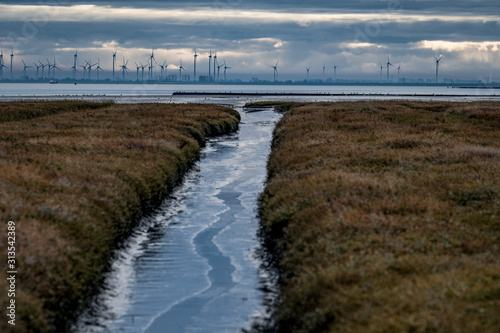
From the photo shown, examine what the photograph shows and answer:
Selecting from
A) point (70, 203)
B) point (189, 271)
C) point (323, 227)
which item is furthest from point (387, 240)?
point (70, 203)

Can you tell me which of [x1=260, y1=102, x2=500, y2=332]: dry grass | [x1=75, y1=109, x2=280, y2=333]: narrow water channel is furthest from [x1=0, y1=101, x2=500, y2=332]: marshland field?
[x1=75, y1=109, x2=280, y2=333]: narrow water channel

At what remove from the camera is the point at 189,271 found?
18.8 metres

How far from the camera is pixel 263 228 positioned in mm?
23250

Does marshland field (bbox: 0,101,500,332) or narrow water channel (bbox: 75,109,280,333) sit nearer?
marshland field (bbox: 0,101,500,332)

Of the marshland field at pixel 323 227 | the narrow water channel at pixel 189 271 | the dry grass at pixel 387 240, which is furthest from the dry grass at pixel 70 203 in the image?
the dry grass at pixel 387 240

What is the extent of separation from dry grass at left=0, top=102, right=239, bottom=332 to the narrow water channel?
2.07 ft

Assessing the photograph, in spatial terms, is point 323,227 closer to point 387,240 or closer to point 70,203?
point 387,240

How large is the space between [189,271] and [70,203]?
4.20 meters

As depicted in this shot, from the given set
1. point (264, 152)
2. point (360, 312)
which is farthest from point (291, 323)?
point (264, 152)

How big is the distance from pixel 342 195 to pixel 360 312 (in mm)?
9801

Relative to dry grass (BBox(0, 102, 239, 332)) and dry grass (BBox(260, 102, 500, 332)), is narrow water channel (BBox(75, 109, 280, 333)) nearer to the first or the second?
dry grass (BBox(0, 102, 239, 332))

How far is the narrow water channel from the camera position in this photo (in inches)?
583

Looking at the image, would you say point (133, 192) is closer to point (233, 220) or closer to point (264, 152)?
point (233, 220)

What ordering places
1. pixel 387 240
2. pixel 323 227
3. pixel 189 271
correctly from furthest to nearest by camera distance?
1. pixel 189 271
2. pixel 323 227
3. pixel 387 240
